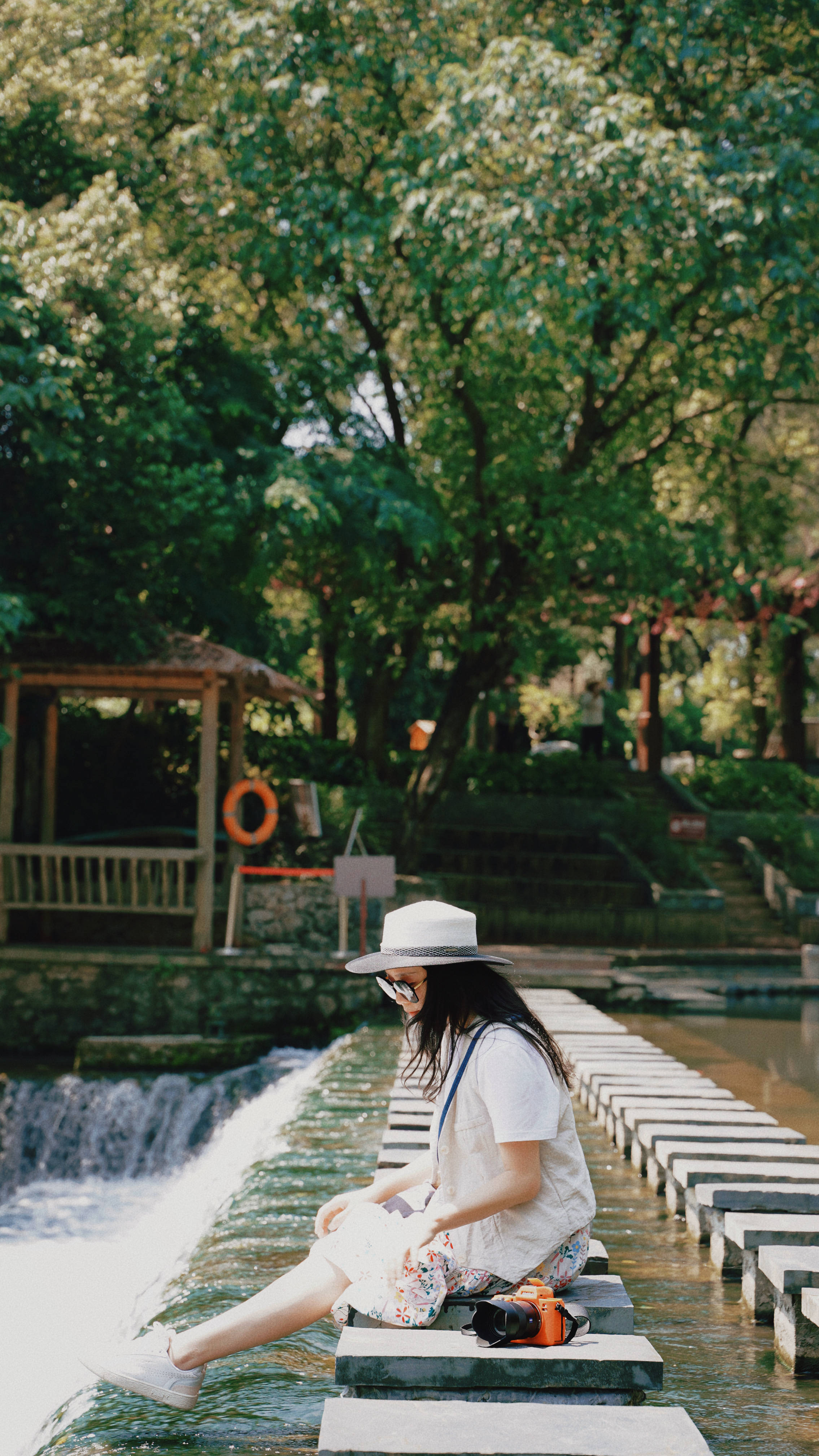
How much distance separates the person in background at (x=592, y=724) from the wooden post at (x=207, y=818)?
10.6 meters

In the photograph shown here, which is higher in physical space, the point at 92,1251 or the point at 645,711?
the point at 645,711

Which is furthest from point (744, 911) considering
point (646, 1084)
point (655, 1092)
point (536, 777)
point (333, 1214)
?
point (333, 1214)

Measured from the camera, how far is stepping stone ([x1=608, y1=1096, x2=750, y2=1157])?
5.57 metres

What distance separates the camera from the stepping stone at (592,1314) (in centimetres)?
294

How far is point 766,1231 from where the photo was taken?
3828 mm

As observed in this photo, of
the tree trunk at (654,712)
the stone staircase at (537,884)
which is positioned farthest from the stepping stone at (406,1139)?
the tree trunk at (654,712)

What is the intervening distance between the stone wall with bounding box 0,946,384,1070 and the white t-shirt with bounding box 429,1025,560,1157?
928cm

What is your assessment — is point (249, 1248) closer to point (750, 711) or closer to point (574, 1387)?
point (574, 1387)

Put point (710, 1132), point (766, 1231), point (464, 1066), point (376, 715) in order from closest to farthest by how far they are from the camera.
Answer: point (464, 1066) < point (766, 1231) < point (710, 1132) < point (376, 715)

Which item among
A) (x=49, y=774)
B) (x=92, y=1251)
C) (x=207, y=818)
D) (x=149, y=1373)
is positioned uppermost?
(x=49, y=774)

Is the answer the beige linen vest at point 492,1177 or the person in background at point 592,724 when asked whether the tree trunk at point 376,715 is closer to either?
the person in background at point 592,724

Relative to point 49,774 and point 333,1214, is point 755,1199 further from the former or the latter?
point 49,774

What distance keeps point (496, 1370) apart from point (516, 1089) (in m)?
0.57

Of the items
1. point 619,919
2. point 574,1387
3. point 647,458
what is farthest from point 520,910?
point 574,1387
